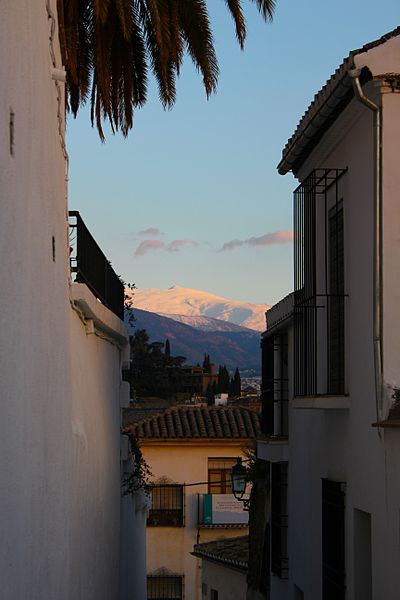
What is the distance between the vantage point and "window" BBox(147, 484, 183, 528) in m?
36.8

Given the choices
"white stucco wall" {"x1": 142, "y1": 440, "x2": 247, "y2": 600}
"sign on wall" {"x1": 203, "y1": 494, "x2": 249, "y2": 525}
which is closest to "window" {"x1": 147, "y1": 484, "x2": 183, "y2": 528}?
"white stucco wall" {"x1": 142, "y1": 440, "x2": 247, "y2": 600}

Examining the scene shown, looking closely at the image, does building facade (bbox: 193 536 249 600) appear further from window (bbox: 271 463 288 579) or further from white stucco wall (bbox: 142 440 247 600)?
white stucco wall (bbox: 142 440 247 600)

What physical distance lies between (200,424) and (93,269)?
24419 mm

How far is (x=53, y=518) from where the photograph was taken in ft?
29.4

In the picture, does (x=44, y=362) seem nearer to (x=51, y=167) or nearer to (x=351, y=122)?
(x=51, y=167)

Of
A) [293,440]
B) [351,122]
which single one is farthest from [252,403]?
[351,122]

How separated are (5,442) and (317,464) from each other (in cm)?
811

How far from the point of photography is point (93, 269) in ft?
43.5

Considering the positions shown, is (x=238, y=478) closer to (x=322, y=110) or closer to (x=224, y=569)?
(x=224, y=569)

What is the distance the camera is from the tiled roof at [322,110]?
36.2 feet

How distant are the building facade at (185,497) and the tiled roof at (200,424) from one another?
0.03 metres

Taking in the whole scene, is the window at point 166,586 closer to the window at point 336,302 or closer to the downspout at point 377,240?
the window at point 336,302

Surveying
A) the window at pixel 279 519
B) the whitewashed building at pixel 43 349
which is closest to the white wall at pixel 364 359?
the whitewashed building at pixel 43 349

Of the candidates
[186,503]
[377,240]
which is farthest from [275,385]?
[186,503]
